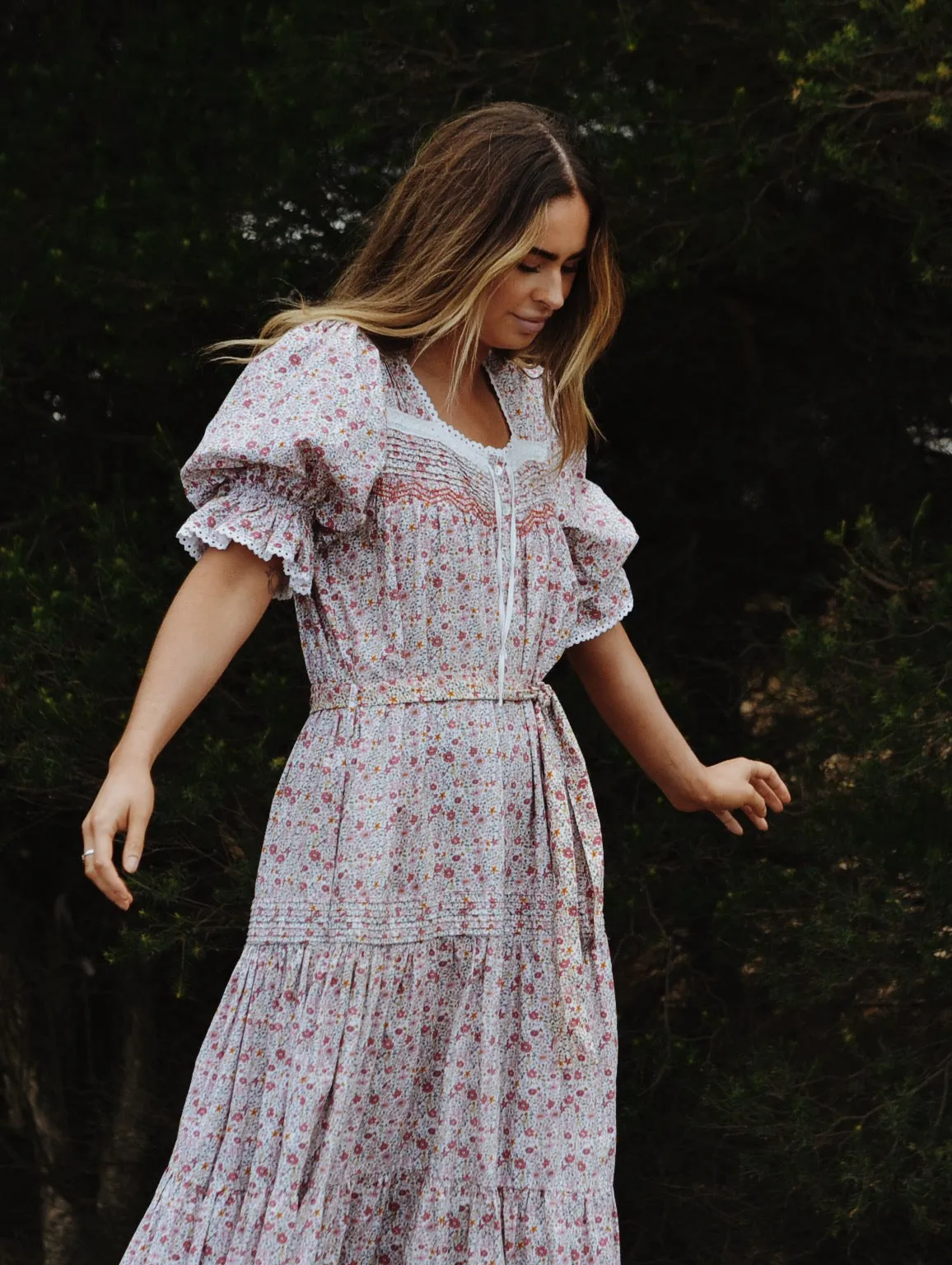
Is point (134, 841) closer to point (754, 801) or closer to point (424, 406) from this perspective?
point (424, 406)

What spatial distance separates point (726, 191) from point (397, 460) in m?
1.77

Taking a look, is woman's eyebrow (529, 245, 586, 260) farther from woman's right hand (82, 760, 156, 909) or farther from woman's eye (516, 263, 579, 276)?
woman's right hand (82, 760, 156, 909)

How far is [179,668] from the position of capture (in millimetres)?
1865

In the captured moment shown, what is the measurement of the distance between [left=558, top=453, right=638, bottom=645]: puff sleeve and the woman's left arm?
0.03 meters

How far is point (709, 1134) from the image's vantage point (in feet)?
12.1

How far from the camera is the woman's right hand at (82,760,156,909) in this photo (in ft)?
5.53

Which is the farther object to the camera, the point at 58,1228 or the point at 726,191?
the point at 58,1228

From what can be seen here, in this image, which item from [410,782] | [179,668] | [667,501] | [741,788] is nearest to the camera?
[179,668]

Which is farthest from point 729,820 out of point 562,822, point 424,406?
point 424,406

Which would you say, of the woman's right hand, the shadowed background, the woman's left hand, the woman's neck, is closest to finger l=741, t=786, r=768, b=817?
the woman's left hand

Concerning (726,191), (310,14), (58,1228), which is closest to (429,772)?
(726,191)

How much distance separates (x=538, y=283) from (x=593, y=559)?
0.38 metres

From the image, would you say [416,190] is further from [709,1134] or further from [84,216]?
[709,1134]

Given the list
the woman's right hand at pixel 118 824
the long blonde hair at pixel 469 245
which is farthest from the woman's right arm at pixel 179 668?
the long blonde hair at pixel 469 245
